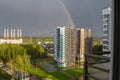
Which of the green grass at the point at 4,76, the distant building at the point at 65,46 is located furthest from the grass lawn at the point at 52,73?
the green grass at the point at 4,76

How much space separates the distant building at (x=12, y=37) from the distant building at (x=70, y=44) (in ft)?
1.58

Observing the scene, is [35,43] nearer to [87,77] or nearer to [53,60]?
[53,60]

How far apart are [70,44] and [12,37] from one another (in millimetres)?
838

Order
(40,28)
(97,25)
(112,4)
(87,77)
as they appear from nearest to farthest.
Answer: (112,4) < (87,77) < (40,28) < (97,25)

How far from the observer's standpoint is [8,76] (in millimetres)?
2072

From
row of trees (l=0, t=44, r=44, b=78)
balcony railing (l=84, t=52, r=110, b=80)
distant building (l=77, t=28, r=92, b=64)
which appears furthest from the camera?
distant building (l=77, t=28, r=92, b=64)

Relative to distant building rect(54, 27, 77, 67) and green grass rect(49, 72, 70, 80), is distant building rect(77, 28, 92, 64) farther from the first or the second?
green grass rect(49, 72, 70, 80)

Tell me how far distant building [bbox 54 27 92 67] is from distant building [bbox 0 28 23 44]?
0.48 meters

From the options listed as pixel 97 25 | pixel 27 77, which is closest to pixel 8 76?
pixel 27 77

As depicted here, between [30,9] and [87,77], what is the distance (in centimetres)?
131

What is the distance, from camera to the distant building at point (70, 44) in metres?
2.44

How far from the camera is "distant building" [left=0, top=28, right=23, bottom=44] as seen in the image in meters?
2.14

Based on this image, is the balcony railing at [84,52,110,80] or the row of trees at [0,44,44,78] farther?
the row of trees at [0,44,44,78]

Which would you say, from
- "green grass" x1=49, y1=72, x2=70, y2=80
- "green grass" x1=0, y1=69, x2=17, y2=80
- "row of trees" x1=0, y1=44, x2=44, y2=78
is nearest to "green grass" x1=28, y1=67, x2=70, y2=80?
"green grass" x1=49, y1=72, x2=70, y2=80
